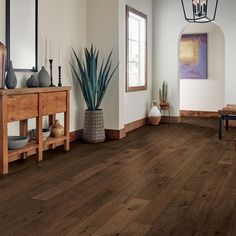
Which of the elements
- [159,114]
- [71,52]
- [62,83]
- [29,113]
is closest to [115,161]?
[29,113]

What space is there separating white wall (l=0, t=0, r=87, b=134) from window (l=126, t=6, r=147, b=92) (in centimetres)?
108

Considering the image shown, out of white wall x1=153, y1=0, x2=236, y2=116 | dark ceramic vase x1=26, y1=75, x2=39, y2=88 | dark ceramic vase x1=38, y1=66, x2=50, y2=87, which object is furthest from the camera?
white wall x1=153, y1=0, x2=236, y2=116

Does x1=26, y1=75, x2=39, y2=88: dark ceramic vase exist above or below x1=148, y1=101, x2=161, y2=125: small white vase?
above

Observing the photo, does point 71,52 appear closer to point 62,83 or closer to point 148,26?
point 62,83

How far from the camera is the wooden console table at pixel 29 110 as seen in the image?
3.88 metres

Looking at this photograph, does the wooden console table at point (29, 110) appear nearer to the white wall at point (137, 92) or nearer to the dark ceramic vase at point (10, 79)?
the dark ceramic vase at point (10, 79)

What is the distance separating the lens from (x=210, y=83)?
914 centimetres

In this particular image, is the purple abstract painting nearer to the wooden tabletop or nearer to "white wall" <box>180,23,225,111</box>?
"white wall" <box>180,23,225,111</box>

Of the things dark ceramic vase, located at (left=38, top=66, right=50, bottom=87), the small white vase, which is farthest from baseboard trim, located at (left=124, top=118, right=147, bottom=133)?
dark ceramic vase, located at (left=38, top=66, right=50, bottom=87)

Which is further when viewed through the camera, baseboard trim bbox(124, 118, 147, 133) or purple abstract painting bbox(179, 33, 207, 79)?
purple abstract painting bbox(179, 33, 207, 79)

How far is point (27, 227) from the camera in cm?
253

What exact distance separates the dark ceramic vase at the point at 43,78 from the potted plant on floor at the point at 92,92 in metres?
1.01

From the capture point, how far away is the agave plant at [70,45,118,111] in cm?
568

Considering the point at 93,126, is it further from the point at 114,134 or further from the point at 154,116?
the point at 154,116
